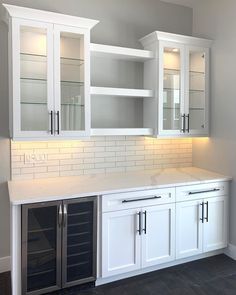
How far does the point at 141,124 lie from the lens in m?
3.48

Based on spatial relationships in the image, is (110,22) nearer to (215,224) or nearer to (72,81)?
(72,81)

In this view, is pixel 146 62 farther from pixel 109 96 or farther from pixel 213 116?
pixel 213 116

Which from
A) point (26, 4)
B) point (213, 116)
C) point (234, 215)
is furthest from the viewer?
point (213, 116)

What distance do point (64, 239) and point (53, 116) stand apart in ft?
3.67

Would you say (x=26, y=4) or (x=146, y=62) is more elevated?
(x=26, y=4)

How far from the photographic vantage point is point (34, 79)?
8.70 feet

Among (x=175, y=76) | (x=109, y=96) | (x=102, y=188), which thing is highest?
(x=175, y=76)

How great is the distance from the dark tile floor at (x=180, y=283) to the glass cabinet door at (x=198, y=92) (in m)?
1.52

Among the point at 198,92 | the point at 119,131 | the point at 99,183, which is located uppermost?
the point at 198,92

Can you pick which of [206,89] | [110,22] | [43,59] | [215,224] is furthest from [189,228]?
[110,22]

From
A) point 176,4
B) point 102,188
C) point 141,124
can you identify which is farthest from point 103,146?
point 176,4

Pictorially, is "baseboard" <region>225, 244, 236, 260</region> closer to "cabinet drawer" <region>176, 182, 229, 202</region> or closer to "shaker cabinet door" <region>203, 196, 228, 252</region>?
"shaker cabinet door" <region>203, 196, 228, 252</region>

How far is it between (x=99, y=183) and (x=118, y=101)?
105 cm

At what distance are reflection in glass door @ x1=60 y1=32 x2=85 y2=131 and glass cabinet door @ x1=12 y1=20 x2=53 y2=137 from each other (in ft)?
0.44
